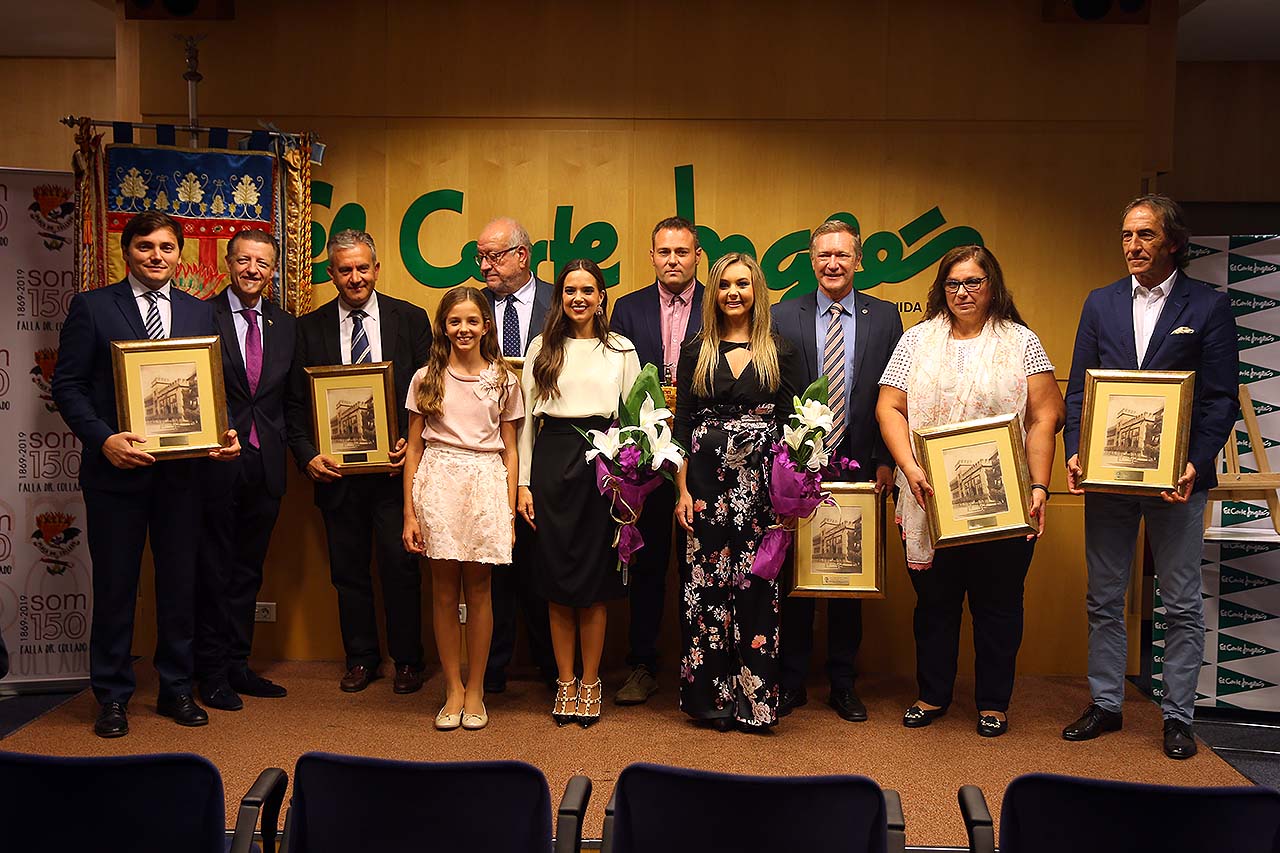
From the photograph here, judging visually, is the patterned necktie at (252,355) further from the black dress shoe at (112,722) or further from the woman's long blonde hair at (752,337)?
the woman's long blonde hair at (752,337)

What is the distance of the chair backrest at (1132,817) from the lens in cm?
205

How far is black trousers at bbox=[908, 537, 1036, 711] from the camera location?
4504 mm

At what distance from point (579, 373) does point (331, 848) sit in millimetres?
2522

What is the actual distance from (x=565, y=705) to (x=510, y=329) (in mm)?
1648

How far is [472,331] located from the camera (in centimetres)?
436

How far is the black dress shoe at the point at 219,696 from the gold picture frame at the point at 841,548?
2.40m

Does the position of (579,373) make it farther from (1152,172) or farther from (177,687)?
(1152,172)

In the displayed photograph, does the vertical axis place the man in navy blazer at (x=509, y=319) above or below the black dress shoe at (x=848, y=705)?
above

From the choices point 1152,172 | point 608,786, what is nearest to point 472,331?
point 608,786

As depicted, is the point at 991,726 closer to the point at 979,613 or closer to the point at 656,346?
the point at 979,613

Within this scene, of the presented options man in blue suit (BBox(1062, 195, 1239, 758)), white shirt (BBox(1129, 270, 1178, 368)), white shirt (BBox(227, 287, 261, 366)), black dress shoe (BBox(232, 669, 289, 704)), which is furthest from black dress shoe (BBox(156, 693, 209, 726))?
white shirt (BBox(1129, 270, 1178, 368))

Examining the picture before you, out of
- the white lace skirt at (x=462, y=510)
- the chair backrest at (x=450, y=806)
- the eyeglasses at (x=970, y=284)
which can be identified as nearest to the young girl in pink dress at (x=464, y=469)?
the white lace skirt at (x=462, y=510)

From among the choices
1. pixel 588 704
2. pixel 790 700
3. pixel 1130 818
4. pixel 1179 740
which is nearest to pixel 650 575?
pixel 588 704

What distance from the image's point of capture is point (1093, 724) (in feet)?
14.9
